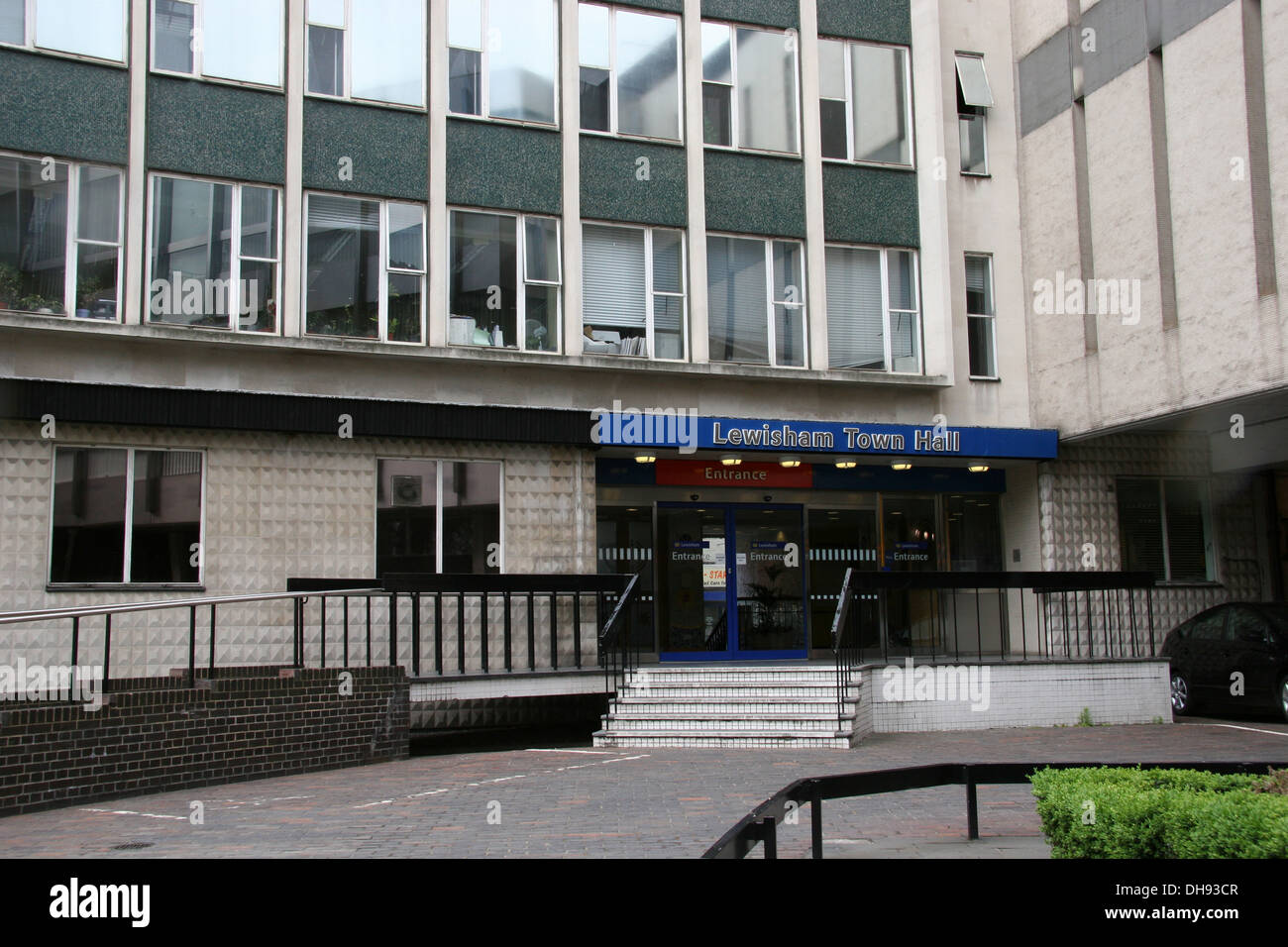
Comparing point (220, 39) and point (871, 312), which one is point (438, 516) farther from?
point (871, 312)

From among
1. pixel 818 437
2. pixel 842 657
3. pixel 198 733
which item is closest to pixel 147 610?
pixel 198 733

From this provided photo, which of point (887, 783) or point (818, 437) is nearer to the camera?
point (887, 783)

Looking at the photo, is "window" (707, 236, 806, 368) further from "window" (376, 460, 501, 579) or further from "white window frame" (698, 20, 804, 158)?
"window" (376, 460, 501, 579)

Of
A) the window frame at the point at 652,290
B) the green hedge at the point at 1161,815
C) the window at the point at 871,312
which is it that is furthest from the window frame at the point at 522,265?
the green hedge at the point at 1161,815

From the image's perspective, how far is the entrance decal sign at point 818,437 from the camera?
666 inches

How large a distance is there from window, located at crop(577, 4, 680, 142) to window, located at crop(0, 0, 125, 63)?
6.13 meters

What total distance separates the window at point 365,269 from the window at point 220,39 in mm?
1800

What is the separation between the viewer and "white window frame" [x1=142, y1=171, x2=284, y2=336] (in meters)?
15.1

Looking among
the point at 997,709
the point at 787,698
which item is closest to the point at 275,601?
the point at 787,698

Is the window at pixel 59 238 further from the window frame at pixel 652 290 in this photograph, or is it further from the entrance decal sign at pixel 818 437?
the entrance decal sign at pixel 818 437

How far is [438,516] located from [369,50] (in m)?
6.33

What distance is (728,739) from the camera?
1385cm

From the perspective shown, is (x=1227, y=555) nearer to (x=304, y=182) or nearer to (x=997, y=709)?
(x=997, y=709)

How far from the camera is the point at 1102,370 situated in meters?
17.7
